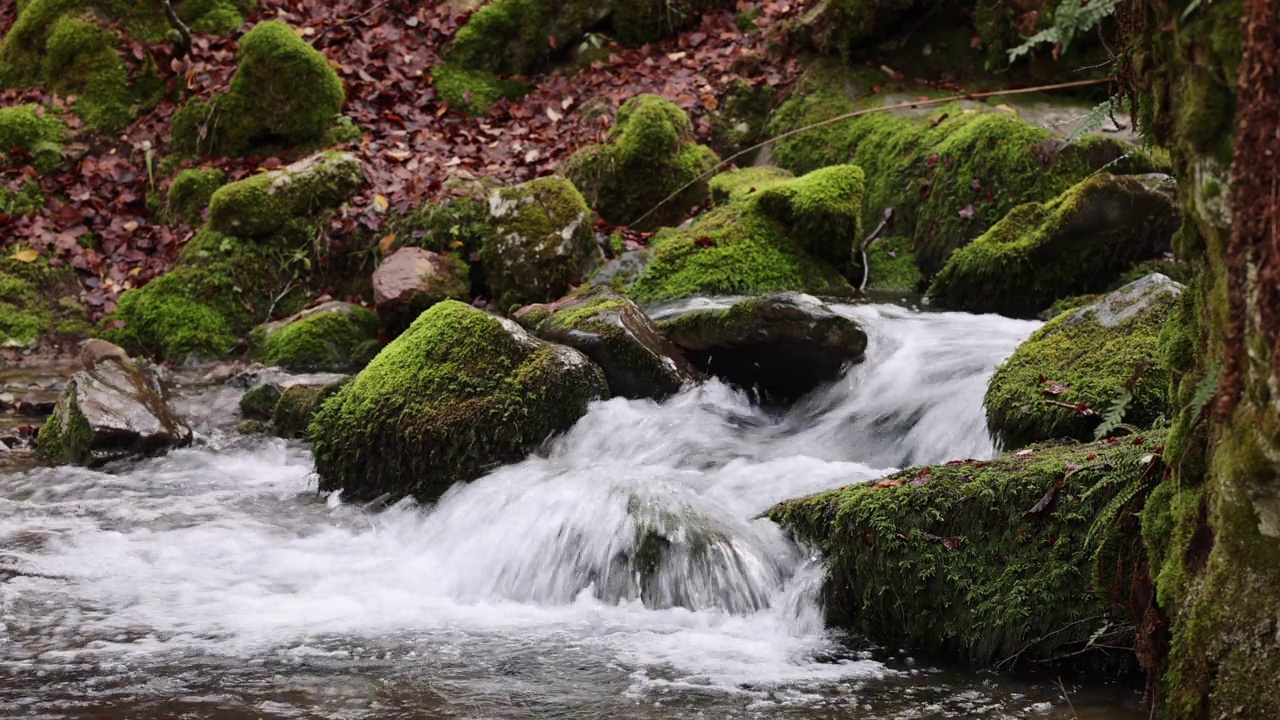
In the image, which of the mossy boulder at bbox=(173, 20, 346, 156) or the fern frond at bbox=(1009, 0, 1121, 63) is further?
the mossy boulder at bbox=(173, 20, 346, 156)

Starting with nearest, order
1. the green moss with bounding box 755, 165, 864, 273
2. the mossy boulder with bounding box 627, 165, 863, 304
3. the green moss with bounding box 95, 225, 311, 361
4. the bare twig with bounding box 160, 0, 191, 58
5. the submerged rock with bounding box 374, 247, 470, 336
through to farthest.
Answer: the mossy boulder with bounding box 627, 165, 863, 304 < the green moss with bounding box 755, 165, 864, 273 < the submerged rock with bounding box 374, 247, 470, 336 < the green moss with bounding box 95, 225, 311, 361 < the bare twig with bounding box 160, 0, 191, 58

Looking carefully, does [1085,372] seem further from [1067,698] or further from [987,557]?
[1067,698]

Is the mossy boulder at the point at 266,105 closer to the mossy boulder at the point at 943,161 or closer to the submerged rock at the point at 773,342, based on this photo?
the mossy boulder at the point at 943,161

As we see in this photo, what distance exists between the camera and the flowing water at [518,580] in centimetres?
372

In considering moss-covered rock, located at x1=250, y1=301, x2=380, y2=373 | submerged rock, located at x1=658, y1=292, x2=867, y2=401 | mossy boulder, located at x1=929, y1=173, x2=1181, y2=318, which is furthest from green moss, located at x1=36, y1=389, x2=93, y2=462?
mossy boulder, located at x1=929, y1=173, x2=1181, y2=318

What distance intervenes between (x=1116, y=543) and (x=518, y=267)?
6203 millimetres

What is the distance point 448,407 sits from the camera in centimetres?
609

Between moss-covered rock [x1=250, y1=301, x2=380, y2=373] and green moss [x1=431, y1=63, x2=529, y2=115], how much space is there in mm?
3662

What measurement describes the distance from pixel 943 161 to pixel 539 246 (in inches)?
140

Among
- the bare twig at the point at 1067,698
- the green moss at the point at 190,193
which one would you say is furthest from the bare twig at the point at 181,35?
the bare twig at the point at 1067,698

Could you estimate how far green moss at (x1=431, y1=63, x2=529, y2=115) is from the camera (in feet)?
39.3

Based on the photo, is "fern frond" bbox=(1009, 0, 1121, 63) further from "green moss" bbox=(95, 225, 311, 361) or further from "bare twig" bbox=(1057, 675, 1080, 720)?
"green moss" bbox=(95, 225, 311, 361)

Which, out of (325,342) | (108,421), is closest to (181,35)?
(325,342)

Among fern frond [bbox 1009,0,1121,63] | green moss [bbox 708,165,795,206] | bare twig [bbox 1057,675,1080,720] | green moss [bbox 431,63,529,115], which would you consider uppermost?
green moss [bbox 431,63,529,115]
